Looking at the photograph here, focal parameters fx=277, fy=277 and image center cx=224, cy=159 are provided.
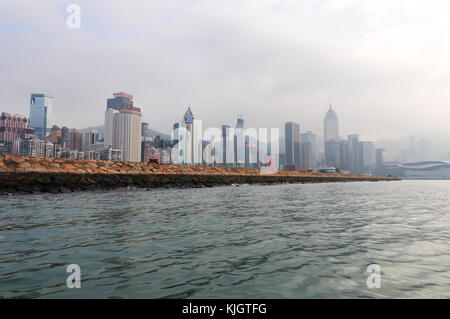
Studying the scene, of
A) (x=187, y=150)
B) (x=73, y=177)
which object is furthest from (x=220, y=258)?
(x=187, y=150)

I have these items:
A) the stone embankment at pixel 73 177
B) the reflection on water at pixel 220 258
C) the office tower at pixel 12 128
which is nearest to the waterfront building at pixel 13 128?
the office tower at pixel 12 128

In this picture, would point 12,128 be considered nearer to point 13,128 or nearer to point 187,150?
point 13,128

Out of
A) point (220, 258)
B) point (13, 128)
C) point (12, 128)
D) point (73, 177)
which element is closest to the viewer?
point (220, 258)

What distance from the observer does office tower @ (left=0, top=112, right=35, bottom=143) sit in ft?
566

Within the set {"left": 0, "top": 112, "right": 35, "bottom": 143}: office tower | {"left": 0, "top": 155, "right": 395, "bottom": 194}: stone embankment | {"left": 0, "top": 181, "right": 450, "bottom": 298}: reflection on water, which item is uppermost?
{"left": 0, "top": 112, "right": 35, "bottom": 143}: office tower

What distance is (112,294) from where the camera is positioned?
11.1 feet

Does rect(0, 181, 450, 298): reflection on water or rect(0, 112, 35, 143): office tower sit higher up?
rect(0, 112, 35, 143): office tower

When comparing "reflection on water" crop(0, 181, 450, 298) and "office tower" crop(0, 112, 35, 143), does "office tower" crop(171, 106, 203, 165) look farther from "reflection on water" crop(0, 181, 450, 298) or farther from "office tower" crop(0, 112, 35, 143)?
"reflection on water" crop(0, 181, 450, 298)

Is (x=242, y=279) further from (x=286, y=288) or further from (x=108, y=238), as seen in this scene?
(x=108, y=238)

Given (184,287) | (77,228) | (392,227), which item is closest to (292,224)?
(392,227)

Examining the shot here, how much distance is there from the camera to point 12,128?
178625mm

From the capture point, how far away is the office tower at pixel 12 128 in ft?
566

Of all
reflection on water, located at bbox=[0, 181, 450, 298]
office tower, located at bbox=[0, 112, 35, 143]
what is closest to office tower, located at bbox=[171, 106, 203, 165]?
office tower, located at bbox=[0, 112, 35, 143]
